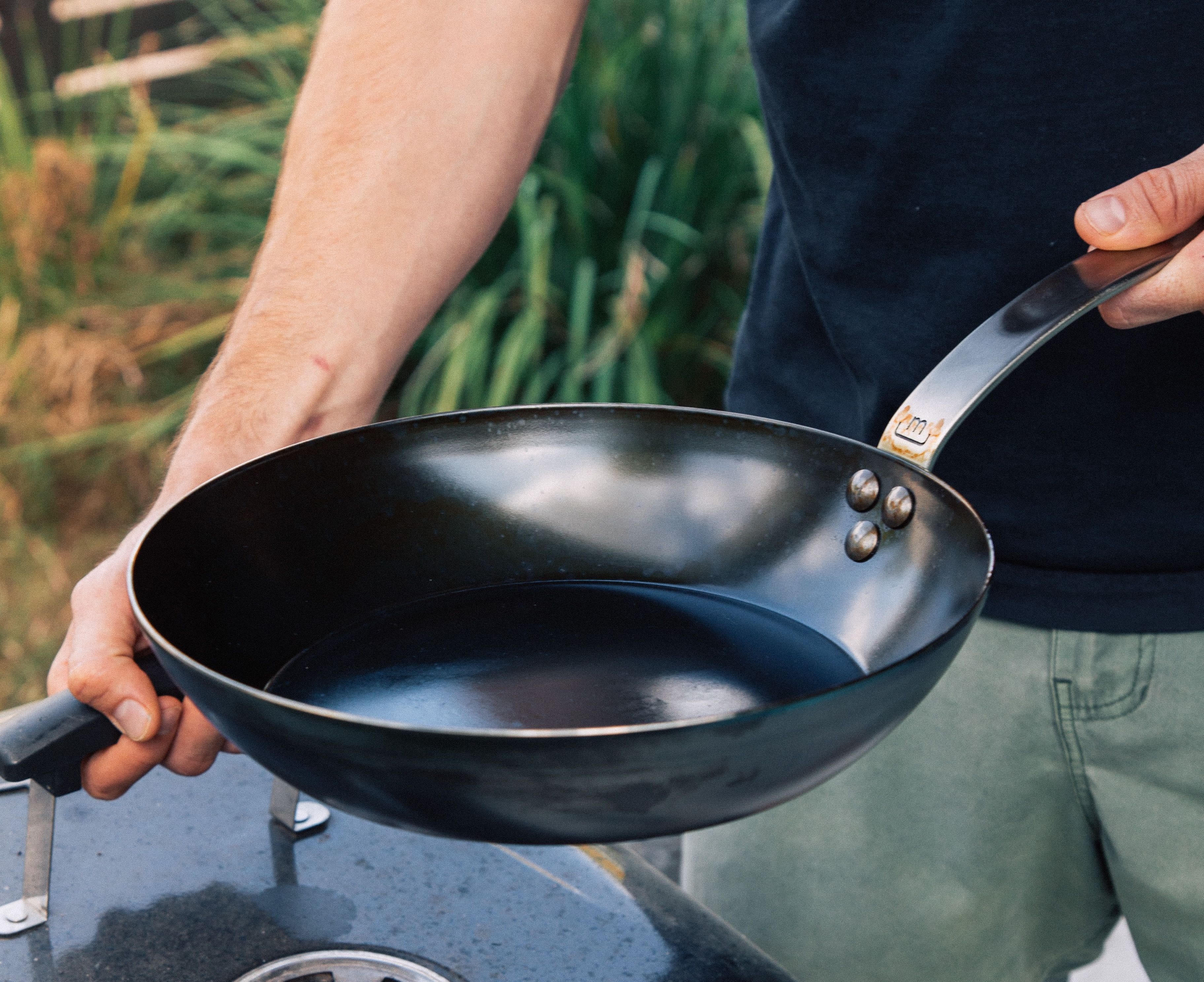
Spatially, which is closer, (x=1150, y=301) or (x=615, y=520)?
(x=1150, y=301)

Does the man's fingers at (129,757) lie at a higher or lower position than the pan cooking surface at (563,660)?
lower

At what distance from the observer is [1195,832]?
36.4 inches

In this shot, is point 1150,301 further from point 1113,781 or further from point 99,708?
point 99,708

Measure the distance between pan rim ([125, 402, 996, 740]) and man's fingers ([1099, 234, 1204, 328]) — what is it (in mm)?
173

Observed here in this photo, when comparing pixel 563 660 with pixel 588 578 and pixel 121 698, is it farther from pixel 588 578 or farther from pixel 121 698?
pixel 121 698

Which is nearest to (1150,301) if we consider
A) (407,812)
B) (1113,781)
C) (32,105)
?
(1113,781)

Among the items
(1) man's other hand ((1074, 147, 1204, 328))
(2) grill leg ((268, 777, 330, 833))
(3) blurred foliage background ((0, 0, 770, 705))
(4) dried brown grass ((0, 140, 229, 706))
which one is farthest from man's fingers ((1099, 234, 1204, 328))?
(4) dried brown grass ((0, 140, 229, 706))

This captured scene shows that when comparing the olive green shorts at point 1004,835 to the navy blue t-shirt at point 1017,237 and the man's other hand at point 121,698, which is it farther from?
the man's other hand at point 121,698

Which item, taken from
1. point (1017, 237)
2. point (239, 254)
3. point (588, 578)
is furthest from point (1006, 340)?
point (239, 254)

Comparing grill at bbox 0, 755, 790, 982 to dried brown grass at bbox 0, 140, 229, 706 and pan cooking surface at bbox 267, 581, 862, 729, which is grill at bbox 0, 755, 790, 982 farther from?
dried brown grass at bbox 0, 140, 229, 706

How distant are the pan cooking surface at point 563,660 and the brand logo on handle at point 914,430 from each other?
14 cm

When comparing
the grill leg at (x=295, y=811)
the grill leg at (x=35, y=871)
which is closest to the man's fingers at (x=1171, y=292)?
the grill leg at (x=295, y=811)

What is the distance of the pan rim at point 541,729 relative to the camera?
0.46 m

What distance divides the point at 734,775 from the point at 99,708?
41cm
